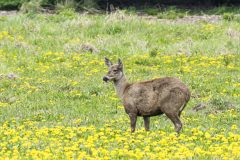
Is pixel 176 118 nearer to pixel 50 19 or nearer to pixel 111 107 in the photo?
pixel 111 107

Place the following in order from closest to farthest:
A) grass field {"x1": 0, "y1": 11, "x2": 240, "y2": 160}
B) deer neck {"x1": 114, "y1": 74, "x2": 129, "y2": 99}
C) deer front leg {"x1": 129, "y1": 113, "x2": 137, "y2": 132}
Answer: grass field {"x1": 0, "y1": 11, "x2": 240, "y2": 160} → deer front leg {"x1": 129, "y1": 113, "x2": 137, "y2": 132} → deer neck {"x1": 114, "y1": 74, "x2": 129, "y2": 99}

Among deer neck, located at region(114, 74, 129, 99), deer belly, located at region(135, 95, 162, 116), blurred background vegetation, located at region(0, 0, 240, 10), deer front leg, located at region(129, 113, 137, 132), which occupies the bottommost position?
blurred background vegetation, located at region(0, 0, 240, 10)

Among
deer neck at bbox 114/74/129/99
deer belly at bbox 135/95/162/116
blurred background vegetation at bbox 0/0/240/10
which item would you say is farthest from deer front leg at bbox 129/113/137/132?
blurred background vegetation at bbox 0/0/240/10

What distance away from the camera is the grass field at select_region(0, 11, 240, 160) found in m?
10.6

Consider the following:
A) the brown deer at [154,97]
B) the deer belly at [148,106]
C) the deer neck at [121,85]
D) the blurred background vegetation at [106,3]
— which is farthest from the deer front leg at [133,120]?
the blurred background vegetation at [106,3]

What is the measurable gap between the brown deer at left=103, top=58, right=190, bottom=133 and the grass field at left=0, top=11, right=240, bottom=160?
361 mm

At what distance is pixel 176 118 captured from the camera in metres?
11.6

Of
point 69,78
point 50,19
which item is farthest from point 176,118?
point 50,19

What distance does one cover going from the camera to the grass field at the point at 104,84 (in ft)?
34.7

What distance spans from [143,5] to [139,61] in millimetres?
13777

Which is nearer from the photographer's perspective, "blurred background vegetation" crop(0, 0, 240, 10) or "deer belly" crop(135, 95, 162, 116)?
"deer belly" crop(135, 95, 162, 116)

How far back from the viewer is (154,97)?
11.7 m

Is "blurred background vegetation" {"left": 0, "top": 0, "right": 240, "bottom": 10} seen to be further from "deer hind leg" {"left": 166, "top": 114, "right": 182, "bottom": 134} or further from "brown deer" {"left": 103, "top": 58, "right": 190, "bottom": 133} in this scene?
"deer hind leg" {"left": 166, "top": 114, "right": 182, "bottom": 134}

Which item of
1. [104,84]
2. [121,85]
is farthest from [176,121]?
[104,84]
